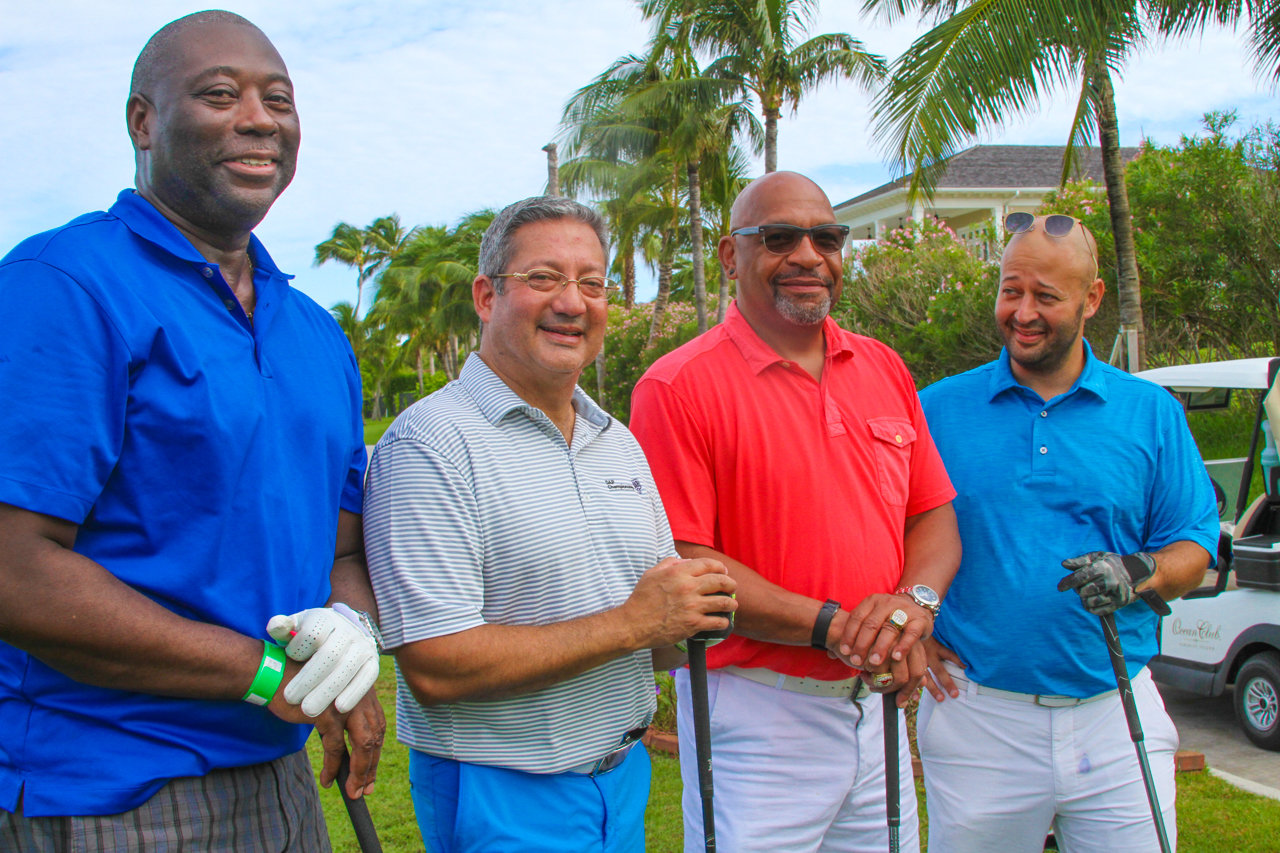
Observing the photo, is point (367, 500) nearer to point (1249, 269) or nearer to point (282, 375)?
point (282, 375)

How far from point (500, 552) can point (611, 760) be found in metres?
0.65

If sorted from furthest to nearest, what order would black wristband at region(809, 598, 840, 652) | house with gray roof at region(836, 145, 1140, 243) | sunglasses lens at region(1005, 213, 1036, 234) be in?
house with gray roof at region(836, 145, 1140, 243), sunglasses lens at region(1005, 213, 1036, 234), black wristband at region(809, 598, 840, 652)

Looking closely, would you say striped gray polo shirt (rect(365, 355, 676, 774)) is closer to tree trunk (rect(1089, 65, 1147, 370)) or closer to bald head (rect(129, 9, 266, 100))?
bald head (rect(129, 9, 266, 100))

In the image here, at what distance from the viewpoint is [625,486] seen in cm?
260

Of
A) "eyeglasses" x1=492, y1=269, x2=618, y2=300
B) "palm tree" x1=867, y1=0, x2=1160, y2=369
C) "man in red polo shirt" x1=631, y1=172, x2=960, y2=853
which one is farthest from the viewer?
"palm tree" x1=867, y1=0, x2=1160, y2=369

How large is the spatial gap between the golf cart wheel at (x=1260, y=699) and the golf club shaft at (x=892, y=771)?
468 centimetres

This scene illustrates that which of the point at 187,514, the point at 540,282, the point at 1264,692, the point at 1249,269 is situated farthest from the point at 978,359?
the point at 187,514

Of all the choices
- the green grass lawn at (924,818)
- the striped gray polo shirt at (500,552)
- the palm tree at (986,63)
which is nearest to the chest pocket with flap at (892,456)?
the striped gray polo shirt at (500,552)

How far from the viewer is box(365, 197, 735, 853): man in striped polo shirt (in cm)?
218

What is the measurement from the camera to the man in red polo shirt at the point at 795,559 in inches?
113

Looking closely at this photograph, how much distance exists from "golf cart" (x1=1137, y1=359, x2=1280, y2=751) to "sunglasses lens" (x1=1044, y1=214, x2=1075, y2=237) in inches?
135

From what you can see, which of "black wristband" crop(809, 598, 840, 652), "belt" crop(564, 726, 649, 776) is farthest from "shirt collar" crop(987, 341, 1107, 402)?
"belt" crop(564, 726, 649, 776)

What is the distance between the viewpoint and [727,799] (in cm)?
295

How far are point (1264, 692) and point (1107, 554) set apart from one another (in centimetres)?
443
